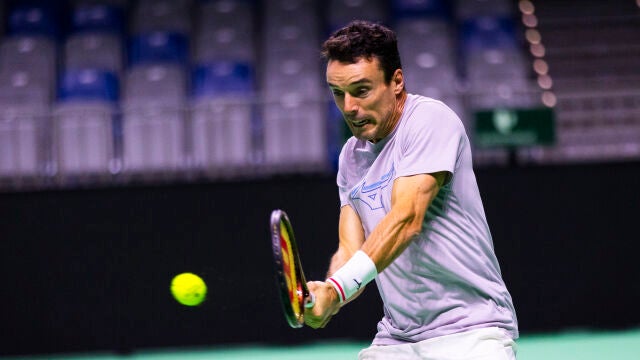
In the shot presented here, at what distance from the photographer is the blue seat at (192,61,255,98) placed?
35.5 ft

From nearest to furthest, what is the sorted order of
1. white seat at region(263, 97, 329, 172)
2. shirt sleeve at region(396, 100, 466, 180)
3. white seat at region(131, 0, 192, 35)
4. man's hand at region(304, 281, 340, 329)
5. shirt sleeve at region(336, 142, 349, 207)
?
man's hand at region(304, 281, 340, 329) → shirt sleeve at region(396, 100, 466, 180) → shirt sleeve at region(336, 142, 349, 207) → white seat at region(263, 97, 329, 172) → white seat at region(131, 0, 192, 35)

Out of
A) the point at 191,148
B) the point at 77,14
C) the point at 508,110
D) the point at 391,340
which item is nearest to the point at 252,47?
the point at 77,14

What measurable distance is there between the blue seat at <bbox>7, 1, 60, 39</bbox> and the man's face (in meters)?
9.23

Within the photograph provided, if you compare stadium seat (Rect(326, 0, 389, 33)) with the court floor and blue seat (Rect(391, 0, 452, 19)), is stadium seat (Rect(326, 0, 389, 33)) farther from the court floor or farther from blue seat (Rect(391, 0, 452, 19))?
the court floor

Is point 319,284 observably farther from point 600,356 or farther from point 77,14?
point 77,14

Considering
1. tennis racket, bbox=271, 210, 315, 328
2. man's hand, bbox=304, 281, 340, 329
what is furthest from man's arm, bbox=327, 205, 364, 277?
man's hand, bbox=304, 281, 340, 329

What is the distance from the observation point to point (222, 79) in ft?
35.9

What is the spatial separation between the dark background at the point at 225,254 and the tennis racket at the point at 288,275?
5168 millimetres

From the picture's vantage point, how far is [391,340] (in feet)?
11.8

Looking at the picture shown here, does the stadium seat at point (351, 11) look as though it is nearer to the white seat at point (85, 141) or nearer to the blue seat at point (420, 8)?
the blue seat at point (420, 8)

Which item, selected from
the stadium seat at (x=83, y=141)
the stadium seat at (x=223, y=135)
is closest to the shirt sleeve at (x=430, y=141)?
the stadium seat at (x=223, y=135)

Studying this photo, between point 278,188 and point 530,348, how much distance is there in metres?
2.45

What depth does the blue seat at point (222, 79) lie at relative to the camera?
35.5ft


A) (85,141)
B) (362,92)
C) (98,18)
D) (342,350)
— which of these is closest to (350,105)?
(362,92)
